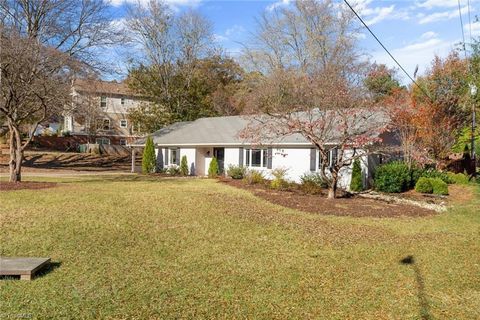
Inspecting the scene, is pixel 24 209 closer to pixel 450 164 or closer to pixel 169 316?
pixel 169 316

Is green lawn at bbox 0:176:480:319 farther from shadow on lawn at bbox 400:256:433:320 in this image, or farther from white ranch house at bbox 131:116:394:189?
white ranch house at bbox 131:116:394:189

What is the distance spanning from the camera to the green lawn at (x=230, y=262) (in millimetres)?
4801

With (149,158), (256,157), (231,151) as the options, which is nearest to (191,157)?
(149,158)

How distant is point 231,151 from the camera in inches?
887

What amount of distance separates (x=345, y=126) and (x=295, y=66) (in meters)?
23.1

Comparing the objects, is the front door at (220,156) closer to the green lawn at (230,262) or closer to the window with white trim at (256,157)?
the window with white trim at (256,157)

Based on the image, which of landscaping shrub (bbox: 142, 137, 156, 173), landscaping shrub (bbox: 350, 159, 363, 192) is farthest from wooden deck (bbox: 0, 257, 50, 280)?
landscaping shrub (bbox: 142, 137, 156, 173)

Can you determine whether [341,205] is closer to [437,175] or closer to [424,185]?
[424,185]

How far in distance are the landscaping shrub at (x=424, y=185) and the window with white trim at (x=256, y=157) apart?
25.5ft

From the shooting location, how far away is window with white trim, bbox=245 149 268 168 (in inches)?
824

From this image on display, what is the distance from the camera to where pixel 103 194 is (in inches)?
522

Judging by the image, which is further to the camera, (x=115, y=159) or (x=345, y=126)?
(x=115, y=159)

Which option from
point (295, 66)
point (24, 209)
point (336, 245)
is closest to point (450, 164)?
point (295, 66)

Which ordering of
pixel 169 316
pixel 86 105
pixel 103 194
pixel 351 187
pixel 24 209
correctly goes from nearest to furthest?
pixel 169 316 < pixel 24 209 < pixel 103 194 < pixel 351 187 < pixel 86 105
